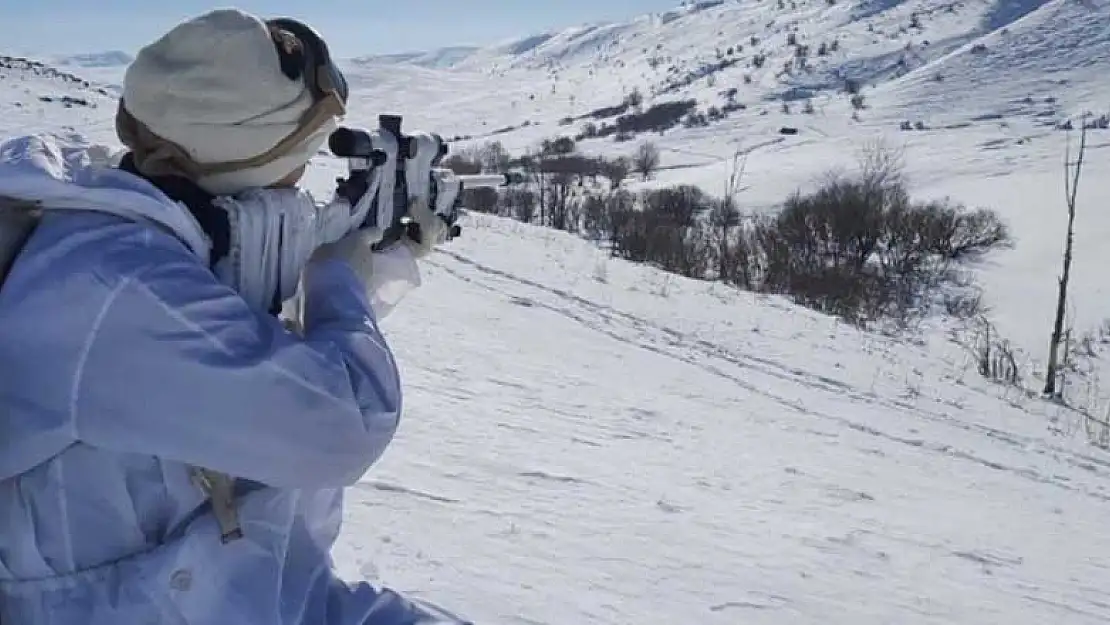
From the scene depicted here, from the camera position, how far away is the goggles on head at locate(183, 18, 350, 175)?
4.68 ft

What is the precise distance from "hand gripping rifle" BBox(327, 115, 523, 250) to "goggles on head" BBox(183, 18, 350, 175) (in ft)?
0.44

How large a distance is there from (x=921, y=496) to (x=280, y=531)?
487cm

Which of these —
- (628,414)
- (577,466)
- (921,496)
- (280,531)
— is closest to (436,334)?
(628,414)

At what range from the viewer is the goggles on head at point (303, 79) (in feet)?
4.68

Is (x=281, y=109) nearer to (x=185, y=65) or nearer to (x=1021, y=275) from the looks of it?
(x=185, y=65)

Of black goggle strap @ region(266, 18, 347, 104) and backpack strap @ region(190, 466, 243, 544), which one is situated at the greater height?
black goggle strap @ region(266, 18, 347, 104)

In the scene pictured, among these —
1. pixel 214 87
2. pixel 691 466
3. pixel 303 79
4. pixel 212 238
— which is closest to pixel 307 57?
pixel 303 79

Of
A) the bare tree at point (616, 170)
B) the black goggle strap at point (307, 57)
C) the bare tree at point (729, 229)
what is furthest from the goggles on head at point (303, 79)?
the bare tree at point (616, 170)

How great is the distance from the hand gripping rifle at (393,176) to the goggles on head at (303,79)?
13 cm

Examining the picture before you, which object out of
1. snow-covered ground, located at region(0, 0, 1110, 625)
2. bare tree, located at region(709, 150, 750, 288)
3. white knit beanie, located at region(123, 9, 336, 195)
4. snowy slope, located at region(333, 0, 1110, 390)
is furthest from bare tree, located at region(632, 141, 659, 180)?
white knit beanie, located at region(123, 9, 336, 195)

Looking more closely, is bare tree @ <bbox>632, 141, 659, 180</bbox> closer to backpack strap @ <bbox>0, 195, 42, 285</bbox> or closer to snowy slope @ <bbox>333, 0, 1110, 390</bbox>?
snowy slope @ <bbox>333, 0, 1110, 390</bbox>

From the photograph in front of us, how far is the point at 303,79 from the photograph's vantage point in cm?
144

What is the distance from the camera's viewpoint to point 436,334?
7.33 m

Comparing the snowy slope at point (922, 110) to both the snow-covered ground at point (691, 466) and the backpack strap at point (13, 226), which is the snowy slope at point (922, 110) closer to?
the backpack strap at point (13, 226)
